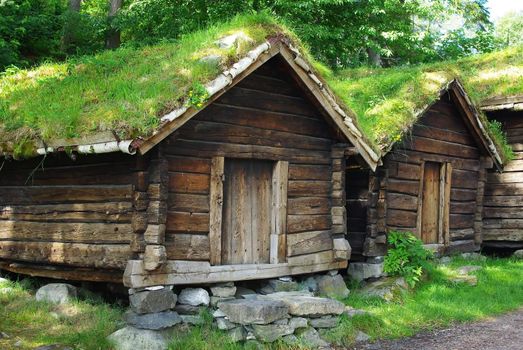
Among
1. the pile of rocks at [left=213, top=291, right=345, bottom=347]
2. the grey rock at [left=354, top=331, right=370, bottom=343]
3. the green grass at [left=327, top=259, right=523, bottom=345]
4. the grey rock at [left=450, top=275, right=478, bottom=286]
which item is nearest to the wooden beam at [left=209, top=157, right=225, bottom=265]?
the pile of rocks at [left=213, top=291, right=345, bottom=347]

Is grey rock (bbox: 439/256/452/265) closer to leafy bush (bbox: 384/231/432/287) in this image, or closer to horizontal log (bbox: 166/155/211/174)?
leafy bush (bbox: 384/231/432/287)

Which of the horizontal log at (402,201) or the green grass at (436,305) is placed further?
the horizontal log at (402,201)

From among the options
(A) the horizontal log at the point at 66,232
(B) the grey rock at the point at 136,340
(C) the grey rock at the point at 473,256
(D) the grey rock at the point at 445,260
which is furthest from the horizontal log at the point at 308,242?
(C) the grey rock at the point at 473,256

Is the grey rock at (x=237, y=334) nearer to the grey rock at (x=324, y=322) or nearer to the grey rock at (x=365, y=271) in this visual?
the grey rock at (x=324, y=322)

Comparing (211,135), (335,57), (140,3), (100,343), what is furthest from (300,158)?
(335,57)

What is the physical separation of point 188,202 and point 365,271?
457cm

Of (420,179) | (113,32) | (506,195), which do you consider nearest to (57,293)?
(420,179)

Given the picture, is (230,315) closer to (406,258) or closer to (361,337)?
(361,337)

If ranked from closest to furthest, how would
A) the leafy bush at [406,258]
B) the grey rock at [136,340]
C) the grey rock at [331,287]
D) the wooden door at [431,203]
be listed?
the grey rock at [136,340], the grey rock at [331,287], the leafy bush at [406,258], the wooden door at [431,203]

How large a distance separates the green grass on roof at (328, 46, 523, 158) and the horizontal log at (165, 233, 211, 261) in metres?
3.30

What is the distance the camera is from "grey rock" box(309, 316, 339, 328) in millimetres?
8094

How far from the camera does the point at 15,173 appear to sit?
9.79 m

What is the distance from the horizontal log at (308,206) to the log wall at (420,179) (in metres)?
1.78

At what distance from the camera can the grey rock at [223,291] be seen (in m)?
8.39
